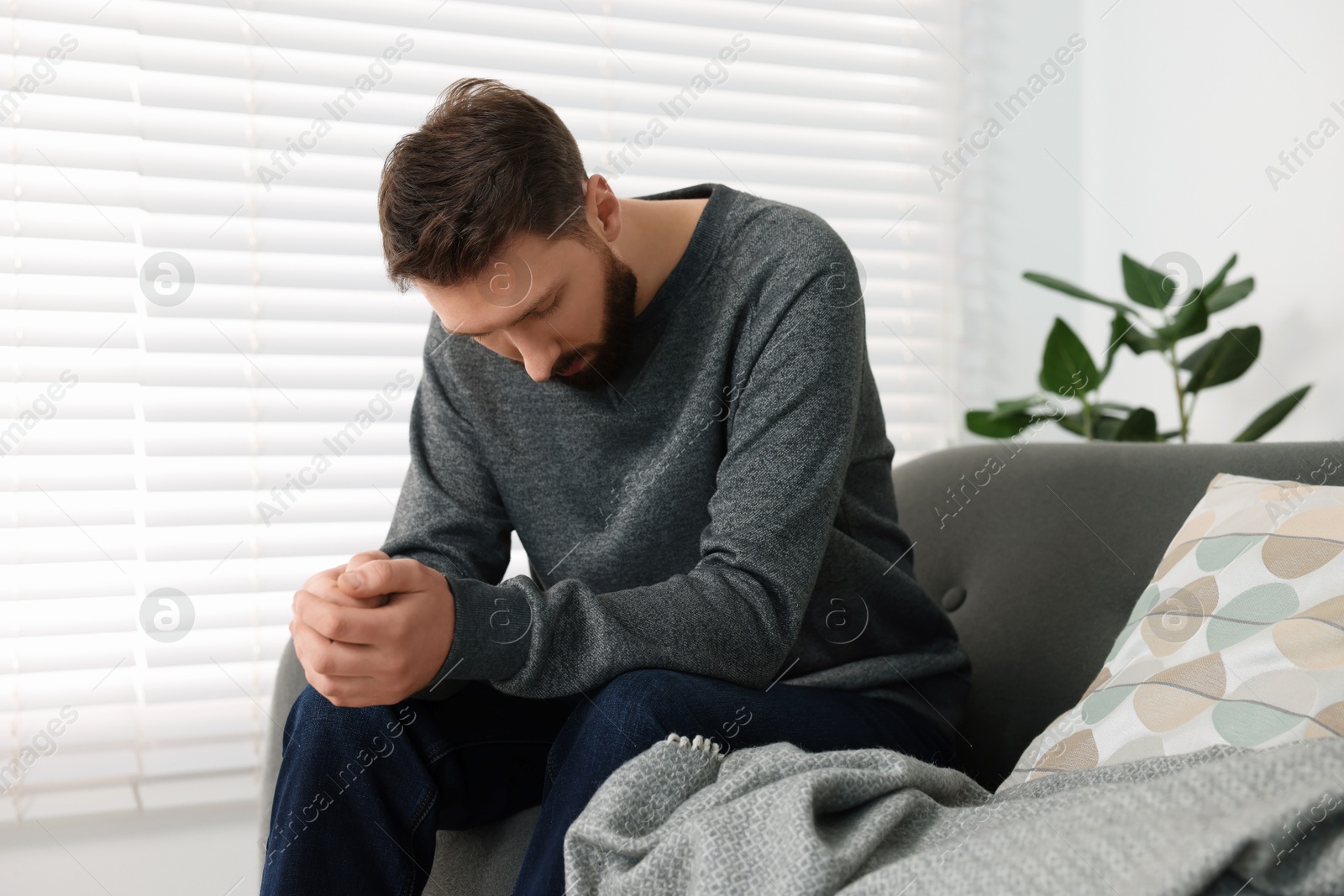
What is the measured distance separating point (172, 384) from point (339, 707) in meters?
0.96

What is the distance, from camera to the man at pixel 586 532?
82 centimetres

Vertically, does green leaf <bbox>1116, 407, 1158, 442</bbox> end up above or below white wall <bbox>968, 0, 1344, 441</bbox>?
below

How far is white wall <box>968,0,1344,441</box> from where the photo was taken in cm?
155

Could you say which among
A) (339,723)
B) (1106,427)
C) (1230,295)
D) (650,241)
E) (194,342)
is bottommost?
(1106,427)

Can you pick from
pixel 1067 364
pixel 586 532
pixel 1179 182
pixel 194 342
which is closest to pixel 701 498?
pixel 586 532

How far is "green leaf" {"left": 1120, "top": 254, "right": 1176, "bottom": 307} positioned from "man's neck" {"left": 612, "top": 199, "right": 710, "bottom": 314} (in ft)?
2.98

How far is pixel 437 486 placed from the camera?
115 centimetres

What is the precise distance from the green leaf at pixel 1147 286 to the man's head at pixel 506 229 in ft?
3.37

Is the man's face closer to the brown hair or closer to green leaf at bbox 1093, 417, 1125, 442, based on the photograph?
the brown hair

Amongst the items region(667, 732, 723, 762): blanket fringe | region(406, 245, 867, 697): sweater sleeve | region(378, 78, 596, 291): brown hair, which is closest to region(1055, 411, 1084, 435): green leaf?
region(406, 245, 867, 697): sweater sleeve

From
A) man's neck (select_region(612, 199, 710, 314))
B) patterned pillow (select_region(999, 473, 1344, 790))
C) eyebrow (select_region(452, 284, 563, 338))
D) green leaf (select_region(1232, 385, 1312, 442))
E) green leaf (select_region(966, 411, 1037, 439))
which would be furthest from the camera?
green leaf (select_region(966, 411, 1037, 439))

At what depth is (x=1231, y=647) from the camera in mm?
789

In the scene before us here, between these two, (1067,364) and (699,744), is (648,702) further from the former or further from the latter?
(1067,364)

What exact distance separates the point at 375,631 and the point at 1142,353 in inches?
54.9
